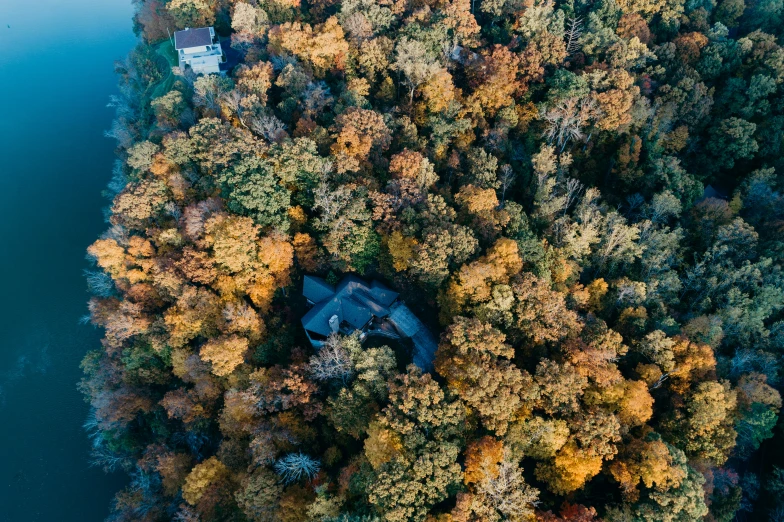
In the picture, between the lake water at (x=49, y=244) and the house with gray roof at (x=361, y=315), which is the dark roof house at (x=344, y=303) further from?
the lake water at (x=49, y=244)

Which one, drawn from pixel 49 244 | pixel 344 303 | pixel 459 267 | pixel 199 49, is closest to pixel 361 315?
pixel 344 303

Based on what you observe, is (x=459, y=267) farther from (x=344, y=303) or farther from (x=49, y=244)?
(x=49, y=244)

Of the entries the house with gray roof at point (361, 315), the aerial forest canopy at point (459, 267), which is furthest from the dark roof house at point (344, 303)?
the aerial forest canopy at point (459, 267)

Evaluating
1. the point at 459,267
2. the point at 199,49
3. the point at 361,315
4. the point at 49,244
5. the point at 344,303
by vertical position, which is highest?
the point at 199,49

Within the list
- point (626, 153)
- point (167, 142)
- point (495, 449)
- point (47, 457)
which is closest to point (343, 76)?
point (167, 142)

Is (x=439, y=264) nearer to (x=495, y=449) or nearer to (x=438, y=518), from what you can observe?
(x=495, y=449)

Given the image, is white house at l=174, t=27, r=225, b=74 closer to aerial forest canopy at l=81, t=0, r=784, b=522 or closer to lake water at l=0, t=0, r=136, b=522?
aerial forest canopy at l=81, t=0, r=784, b=522
